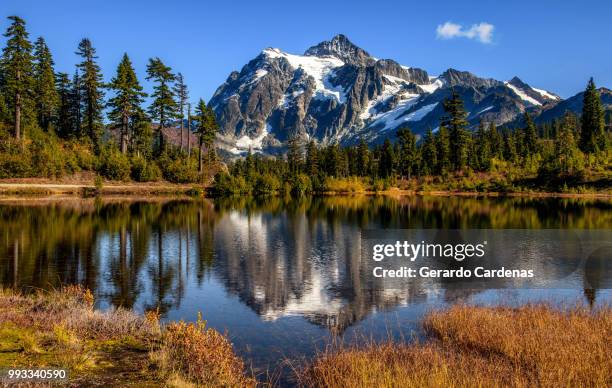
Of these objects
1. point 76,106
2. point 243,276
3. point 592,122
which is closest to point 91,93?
point 76,106

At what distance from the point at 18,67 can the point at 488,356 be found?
3608 inches

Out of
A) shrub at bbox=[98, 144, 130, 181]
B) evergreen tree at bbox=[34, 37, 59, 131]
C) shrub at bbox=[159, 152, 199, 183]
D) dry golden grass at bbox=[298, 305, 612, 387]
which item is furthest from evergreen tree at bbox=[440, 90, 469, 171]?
dry golden grass at bbox=[298, 305, 612, 387]

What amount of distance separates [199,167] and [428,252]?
7983 cm

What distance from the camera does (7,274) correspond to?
25.5 m

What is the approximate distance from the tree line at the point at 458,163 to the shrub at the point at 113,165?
20686mm

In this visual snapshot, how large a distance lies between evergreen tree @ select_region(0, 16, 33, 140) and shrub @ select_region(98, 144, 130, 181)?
14338 mm

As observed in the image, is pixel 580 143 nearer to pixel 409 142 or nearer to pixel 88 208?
pixel 409 142

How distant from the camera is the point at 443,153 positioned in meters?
143

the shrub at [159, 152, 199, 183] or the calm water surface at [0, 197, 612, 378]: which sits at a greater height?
the shrub at [159, 152, 199, 183]

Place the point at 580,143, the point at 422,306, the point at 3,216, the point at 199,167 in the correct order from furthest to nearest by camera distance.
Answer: the point at 580,143 < the point at 199,167 < the point at 3,216 < the point at 422,306

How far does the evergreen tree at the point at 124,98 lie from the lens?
9550 centimetres

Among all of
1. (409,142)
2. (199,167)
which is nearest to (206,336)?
(199,167)

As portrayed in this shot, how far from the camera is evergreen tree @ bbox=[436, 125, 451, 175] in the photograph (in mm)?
143000

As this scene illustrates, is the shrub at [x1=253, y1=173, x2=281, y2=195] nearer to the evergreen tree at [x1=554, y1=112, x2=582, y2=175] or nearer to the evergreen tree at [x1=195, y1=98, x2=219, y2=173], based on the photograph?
the evergreen tree at [x1=195, y1=98, x2=219, y2=173]
